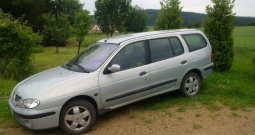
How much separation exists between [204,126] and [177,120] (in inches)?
21.7

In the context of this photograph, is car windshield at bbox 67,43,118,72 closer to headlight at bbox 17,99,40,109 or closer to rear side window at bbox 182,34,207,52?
headlight at bbox 17,99,40,109

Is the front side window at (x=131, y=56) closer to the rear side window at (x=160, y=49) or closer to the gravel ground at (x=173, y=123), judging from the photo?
the rear side window at (x=160, y=49)

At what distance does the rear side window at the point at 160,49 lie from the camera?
6.21m

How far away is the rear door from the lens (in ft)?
20.1

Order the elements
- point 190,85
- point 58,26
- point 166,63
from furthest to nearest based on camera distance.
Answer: point 58,26 → point 190,85 → point 166,63

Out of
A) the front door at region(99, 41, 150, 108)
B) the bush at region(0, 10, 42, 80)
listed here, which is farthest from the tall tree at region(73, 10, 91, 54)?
the front door at region(99, 41, 150, 108)

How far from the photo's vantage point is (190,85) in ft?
22.8

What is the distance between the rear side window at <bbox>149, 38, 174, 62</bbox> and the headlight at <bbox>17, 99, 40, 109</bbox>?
8.57 ft

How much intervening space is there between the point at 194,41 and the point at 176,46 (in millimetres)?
716

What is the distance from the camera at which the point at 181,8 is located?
1210 centimetres

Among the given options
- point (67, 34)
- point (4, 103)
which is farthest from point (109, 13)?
point (4, 103)

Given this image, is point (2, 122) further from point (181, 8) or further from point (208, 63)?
point (181, 8)

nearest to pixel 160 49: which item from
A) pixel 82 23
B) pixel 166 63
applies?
pixel 166 63

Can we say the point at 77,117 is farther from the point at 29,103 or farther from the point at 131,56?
the point at 131,56
